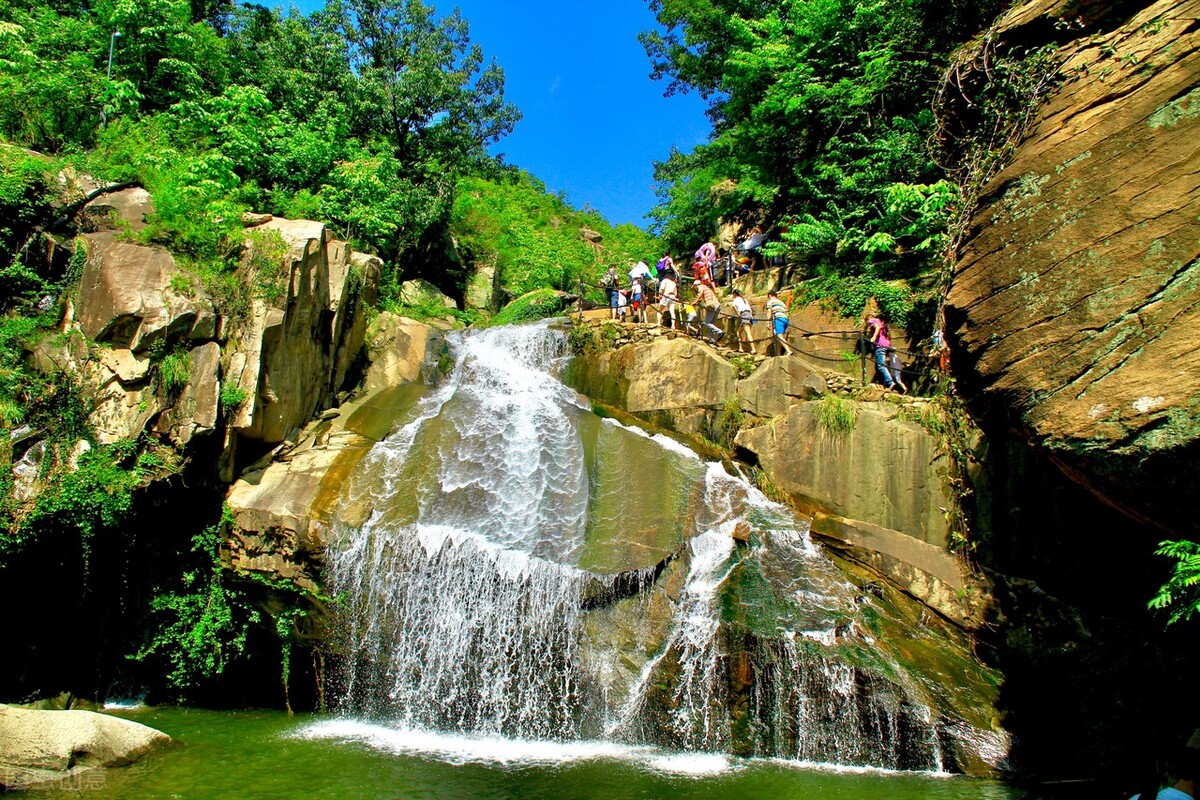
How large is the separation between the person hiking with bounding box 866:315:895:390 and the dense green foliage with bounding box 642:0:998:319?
1489 millimetres

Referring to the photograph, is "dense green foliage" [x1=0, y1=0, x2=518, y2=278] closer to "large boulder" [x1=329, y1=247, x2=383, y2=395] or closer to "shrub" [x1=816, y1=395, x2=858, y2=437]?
"large boulder" [x1=329, y1=247, x2=383, y2=395]

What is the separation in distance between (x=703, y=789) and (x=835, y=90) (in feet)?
53.5

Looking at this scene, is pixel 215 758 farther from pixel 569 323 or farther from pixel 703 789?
pixel 569 323

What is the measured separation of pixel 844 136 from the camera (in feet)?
57.0

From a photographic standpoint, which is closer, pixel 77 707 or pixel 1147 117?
pixel 1147 117

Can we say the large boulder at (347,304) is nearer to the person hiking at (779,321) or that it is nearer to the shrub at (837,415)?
the person hiking at (779,321)

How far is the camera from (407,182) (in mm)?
21094

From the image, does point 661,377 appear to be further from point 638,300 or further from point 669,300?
point 638,300

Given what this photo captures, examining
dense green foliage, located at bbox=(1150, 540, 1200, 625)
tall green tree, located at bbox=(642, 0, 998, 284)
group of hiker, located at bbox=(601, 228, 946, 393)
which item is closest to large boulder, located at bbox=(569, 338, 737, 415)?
group of hiker, located at bbox=(601, 228, 946, 393)

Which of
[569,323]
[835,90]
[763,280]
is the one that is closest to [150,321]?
[569,323]

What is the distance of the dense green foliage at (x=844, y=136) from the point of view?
15.1 meters

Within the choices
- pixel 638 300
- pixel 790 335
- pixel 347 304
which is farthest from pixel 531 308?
pixel 790 335

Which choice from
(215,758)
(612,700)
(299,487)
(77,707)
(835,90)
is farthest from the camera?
(835,90)

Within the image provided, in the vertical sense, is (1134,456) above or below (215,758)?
above
